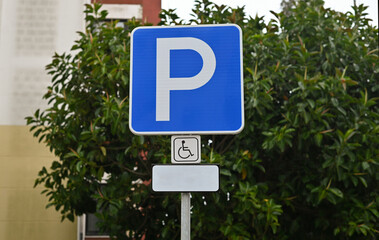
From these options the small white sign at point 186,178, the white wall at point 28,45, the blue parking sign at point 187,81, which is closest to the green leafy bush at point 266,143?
the white wall at point 28,45

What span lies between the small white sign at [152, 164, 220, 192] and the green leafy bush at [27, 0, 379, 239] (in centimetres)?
377

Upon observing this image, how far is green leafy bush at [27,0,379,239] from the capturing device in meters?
7.26

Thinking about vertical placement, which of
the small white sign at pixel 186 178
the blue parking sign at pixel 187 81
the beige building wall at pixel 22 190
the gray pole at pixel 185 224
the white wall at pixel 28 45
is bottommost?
the beige building wall at pixel 22 190

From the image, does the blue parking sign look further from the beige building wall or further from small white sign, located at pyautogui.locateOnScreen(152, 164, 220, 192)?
the beige building wall

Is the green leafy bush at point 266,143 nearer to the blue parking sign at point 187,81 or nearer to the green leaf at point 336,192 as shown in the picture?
the green leaf at point 336,192

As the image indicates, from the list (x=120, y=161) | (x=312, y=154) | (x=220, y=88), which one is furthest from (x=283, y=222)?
(x=220, y=88)

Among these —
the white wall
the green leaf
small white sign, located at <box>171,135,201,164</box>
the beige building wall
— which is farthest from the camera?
the white wall

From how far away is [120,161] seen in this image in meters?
7.92

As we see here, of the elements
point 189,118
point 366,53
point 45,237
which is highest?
point 366,53

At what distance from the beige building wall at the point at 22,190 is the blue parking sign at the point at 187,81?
27.9ft

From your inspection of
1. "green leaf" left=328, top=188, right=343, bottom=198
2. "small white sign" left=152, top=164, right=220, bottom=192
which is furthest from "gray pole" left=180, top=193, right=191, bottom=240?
"green leaf" left=328, top=188, right=343, bottom=198

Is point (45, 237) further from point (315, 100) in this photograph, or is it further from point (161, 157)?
point (315, 100)

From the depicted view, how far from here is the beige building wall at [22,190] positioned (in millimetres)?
11133

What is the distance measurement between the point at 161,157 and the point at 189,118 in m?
4.01
